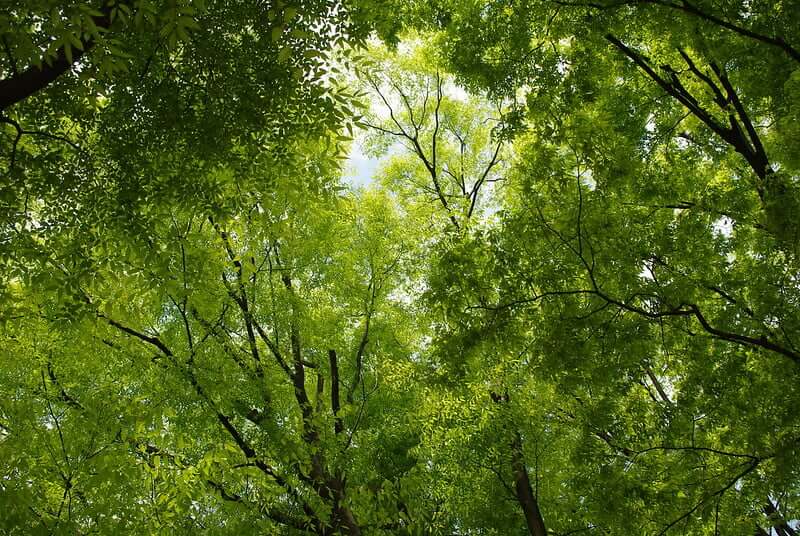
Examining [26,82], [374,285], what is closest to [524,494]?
[374,285]

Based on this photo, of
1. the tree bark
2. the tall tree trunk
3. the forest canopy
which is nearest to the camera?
the tree bark

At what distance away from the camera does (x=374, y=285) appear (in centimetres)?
1004

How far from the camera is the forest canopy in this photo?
14.8 ft

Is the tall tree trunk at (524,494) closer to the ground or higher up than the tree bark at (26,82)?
closer to the ground

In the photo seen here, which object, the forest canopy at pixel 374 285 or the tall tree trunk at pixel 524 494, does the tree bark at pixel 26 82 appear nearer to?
the forest canopy at pixel 374 285

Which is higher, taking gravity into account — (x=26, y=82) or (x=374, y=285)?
(x=374, y=285)

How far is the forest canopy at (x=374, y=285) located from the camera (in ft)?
14.8

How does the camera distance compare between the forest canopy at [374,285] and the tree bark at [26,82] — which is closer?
the tree bark at [26,82]

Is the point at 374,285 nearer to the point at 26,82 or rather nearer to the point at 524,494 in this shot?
the point at 524,494

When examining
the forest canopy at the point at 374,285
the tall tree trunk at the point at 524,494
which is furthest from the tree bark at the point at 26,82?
the tall tree trunk at the point at 524,494

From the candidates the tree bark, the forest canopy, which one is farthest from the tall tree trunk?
the tree bark

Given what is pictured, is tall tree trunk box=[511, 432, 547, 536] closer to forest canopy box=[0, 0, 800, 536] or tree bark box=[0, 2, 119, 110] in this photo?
forest canopy box=[0, 0, 800, 536]

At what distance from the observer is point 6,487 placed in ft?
13.2

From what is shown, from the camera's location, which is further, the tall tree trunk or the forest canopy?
the tall tree trunk
